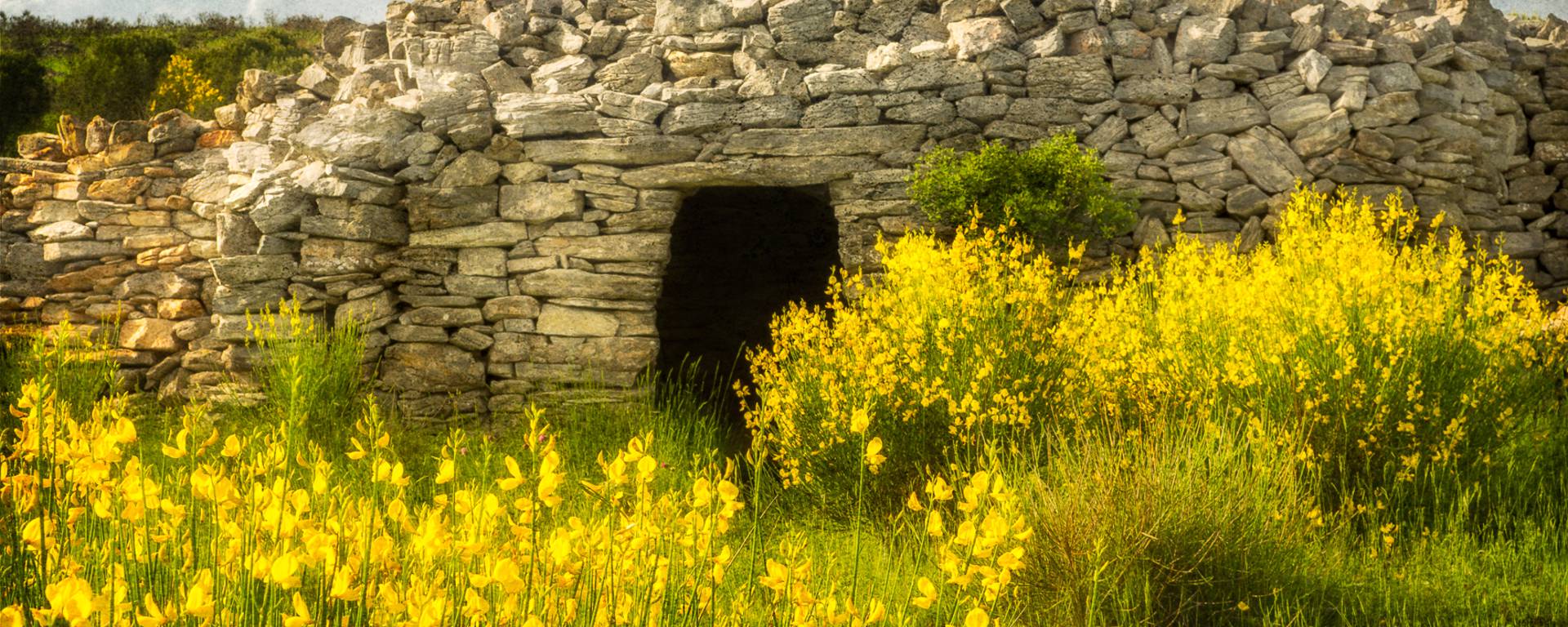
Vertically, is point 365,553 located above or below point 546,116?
below

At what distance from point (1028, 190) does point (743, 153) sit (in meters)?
2.04

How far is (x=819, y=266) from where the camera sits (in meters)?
11.9

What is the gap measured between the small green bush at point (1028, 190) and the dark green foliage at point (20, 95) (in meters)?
13.2

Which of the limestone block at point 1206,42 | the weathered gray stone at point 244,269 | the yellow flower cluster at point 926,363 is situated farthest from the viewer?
the limestone block at point 1206,42

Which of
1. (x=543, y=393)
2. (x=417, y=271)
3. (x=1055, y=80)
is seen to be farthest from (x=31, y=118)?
(x=1055, y=80)

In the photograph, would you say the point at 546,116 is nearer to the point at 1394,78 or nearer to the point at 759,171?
the point at 759,171

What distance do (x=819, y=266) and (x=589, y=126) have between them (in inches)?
189

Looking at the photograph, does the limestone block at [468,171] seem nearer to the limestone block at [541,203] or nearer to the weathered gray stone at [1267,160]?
the limestone block at [541,203]

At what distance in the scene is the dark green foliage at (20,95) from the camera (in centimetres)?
1397

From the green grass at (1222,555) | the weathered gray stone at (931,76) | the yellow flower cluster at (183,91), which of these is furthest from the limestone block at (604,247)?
the yellow flower cluster at (183,91)

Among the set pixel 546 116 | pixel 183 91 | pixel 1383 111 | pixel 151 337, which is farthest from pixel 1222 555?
pixel 183 91

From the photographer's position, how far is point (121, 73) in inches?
555

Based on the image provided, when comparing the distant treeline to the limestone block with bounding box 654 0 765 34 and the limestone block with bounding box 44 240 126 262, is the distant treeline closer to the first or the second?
the limestone block with bounding box 44 240 126 262

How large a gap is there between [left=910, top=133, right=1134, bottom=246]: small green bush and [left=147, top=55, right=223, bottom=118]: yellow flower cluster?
36.1 ft
